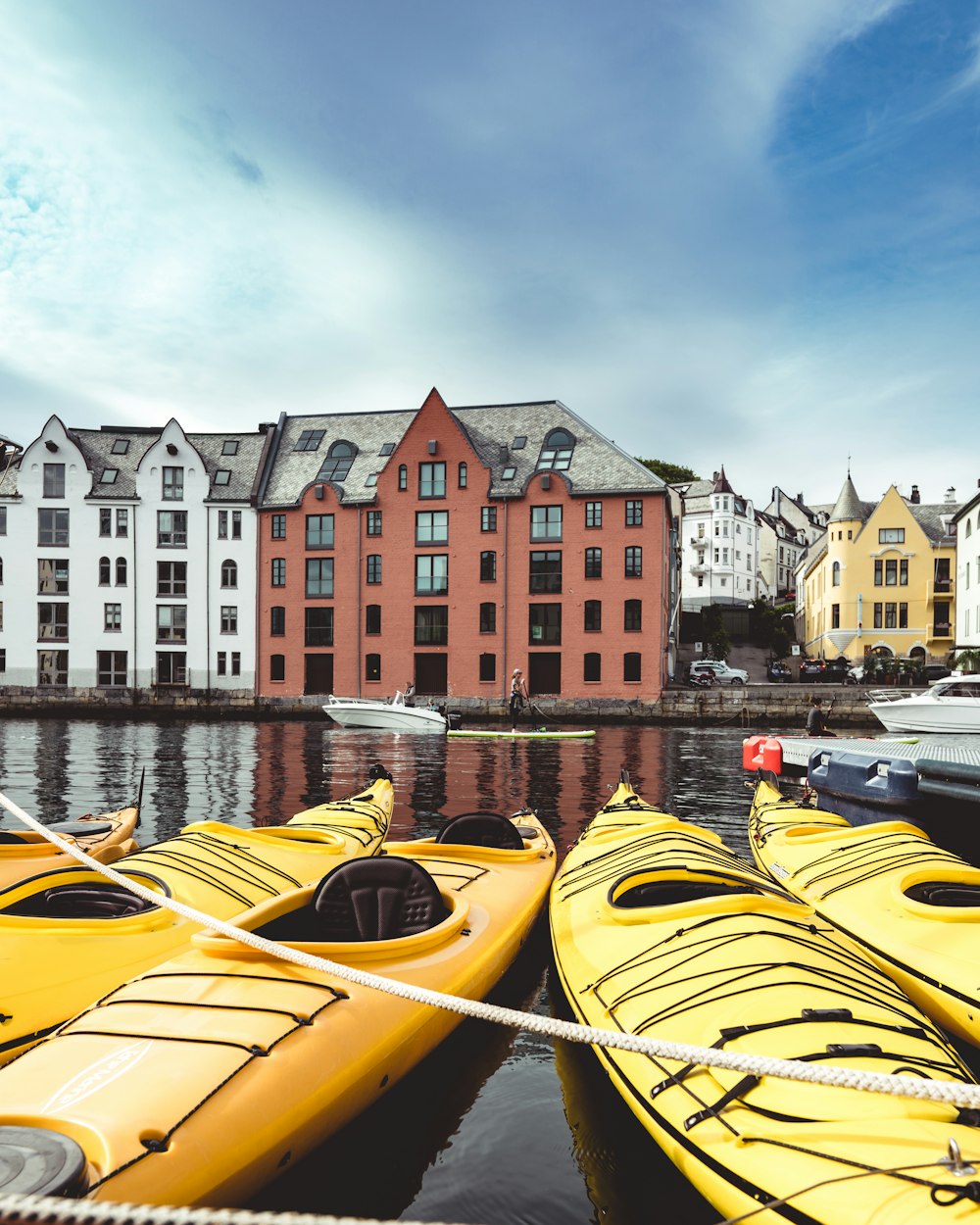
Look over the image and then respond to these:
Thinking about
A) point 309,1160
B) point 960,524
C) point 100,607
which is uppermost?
point 960,524

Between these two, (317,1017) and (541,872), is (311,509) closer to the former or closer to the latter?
(541,872)

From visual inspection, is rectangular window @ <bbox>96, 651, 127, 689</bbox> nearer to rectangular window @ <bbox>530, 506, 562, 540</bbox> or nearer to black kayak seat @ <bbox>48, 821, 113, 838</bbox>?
rectangular window @ <bbox>530, 506, 562, 540</bbox>

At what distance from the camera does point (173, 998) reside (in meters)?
4.60

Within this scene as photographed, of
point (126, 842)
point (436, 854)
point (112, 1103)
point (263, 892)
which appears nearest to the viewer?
point (112, 1103)

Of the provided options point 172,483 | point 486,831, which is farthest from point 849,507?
point 486,831

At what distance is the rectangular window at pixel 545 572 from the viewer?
44906 mm

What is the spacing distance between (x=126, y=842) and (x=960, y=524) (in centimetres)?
5013

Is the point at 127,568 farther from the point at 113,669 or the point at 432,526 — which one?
the point at 432,526

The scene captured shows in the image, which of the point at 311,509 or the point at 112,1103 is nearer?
the point at 112,1103

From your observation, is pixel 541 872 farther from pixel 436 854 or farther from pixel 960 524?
pixel 960 524

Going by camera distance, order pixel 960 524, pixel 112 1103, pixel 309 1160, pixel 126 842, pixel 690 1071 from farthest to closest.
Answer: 1. pixel 960 524
2. pixel 126 842
3. pixel 309 1160
4. pixel 690 1071
5. pixel 112 1103

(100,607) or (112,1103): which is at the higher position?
(100,607)

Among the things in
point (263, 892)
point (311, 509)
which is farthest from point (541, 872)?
point (311, 509)

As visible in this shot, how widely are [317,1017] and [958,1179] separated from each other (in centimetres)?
302
